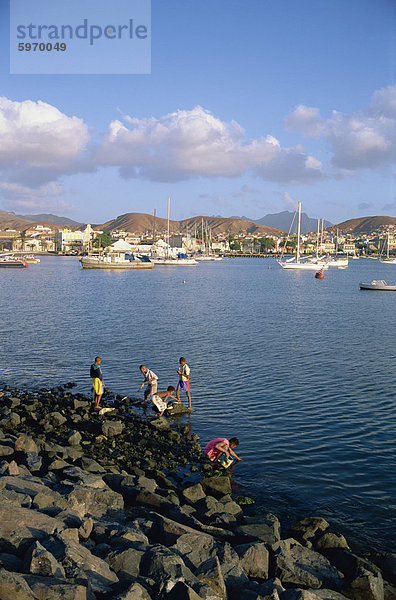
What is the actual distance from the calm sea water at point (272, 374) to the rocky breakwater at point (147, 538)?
4.97 feet

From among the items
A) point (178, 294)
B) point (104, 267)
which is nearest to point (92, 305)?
point (178, 294)

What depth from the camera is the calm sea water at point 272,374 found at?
12.6 m

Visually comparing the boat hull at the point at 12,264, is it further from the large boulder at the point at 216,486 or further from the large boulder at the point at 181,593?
the large boulder at the point at 181,593

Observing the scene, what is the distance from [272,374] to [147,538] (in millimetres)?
15618

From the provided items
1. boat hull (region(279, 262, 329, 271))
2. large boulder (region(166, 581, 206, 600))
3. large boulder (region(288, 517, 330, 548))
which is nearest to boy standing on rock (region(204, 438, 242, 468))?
large boulder (region(288, 517, 330, 548))

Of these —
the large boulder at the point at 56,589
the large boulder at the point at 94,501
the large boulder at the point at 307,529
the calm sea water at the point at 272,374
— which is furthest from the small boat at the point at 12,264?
the large boulder at the point at 56,589

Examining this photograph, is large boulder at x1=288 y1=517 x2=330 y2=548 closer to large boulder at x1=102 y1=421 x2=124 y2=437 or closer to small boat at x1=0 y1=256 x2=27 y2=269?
large boulder at x1=102 y1=421 x2=124 y2=437

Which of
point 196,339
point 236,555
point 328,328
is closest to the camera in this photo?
point 236,555

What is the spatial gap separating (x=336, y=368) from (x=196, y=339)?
406 inches

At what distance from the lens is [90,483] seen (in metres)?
10.6

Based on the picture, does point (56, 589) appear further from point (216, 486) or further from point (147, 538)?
point (216, 486)

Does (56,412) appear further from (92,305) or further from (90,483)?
(92,305)

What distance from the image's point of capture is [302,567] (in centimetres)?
840

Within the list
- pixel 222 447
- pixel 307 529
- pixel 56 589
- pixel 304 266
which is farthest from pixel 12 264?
pixel 56 589
